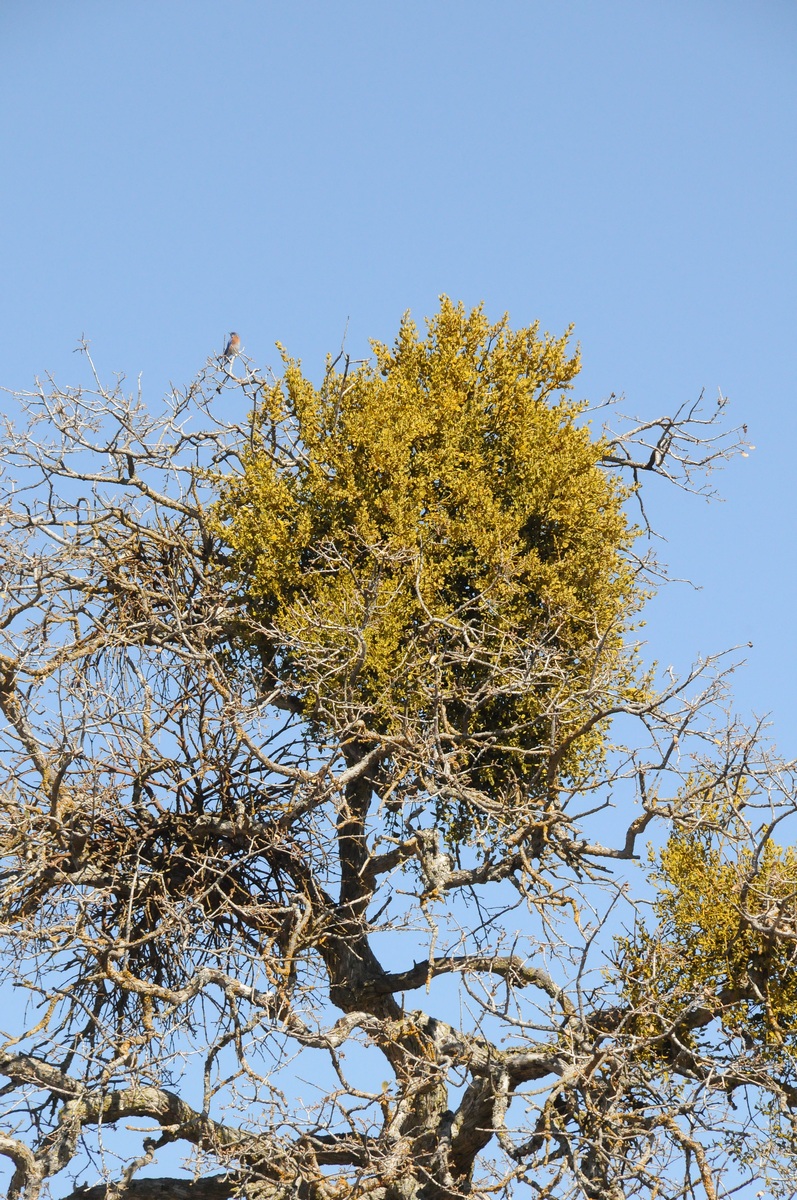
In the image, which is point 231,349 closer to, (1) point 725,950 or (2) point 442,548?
(2) point 442,548

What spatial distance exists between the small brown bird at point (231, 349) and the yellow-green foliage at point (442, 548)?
30.0 inches

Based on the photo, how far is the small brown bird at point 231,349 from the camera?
40.3 feet

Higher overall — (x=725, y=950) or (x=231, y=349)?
(x=231, y=349)

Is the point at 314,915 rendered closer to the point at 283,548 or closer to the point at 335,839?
the point at 335,839

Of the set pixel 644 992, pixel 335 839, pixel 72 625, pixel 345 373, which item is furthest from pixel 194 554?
pixel 644 992

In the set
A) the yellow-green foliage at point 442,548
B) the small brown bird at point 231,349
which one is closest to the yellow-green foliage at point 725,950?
the yellow-green foliage at point 442,548

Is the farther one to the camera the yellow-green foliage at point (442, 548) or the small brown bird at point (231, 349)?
the small brown bird at point (231, 349)

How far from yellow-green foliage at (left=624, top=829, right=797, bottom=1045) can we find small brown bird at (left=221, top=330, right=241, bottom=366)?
17.7 ft

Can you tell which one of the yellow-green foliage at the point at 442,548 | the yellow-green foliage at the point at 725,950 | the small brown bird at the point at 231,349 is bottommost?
the yellow-green foliage at the point at 725,950

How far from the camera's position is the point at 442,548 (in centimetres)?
1107

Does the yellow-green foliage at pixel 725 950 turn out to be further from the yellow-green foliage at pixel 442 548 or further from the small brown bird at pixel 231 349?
the small brown bird at pixel 231 349

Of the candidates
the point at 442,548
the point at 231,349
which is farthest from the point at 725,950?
the point at 231,349

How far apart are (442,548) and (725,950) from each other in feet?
11.6

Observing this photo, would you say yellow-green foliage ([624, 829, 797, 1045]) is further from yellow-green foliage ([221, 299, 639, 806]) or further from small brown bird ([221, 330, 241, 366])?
small brown bird ([221, 330, 241, 366])
